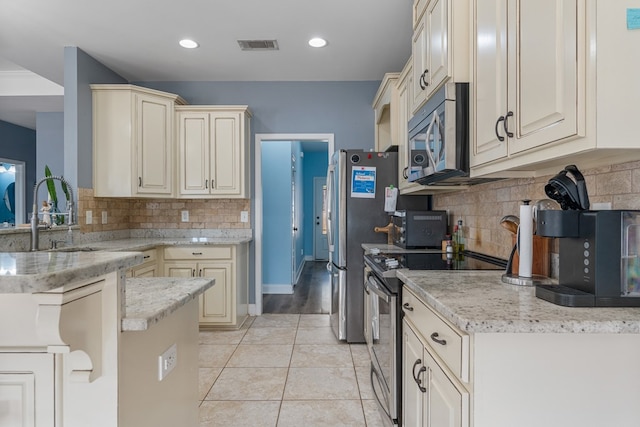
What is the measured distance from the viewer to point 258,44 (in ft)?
10.9

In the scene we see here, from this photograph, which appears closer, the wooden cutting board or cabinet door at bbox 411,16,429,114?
the wooden cutting board

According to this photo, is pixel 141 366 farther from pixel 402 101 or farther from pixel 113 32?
pixel 113 32

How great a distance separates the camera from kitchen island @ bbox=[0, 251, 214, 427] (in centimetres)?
77

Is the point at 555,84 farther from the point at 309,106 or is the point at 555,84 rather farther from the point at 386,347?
the point at 309,106

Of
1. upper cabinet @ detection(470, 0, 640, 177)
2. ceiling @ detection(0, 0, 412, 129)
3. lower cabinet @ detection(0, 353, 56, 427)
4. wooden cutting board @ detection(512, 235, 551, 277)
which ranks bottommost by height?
lower cabinet @ detection(0, 353, 56, 427)

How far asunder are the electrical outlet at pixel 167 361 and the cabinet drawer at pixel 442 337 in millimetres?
879

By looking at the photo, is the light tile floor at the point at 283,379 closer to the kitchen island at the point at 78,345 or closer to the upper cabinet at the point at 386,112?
the kitchen island at the point at 78,345

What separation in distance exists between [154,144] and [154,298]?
2.91 meters

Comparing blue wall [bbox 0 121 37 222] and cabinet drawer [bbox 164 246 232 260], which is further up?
blue wall [bbox 0 121 37 222]

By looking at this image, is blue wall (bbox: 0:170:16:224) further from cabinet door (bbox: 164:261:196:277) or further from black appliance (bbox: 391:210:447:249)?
black appliance (bbox: 391:210:447:249)

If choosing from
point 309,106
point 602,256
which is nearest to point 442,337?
point 602,256

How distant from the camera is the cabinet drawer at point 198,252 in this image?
3.58 meters

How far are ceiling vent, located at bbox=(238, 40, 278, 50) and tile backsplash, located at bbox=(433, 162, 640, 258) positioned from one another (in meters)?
1.97

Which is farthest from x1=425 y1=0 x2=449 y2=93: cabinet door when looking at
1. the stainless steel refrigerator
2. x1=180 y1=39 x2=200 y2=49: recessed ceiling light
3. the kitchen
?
x1=180 y1=39 x2=200 y2=49: recessed ceiling light
